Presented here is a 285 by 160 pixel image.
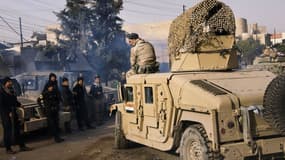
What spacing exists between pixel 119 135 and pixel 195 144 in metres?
2.85

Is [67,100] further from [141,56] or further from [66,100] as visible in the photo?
[141,56]

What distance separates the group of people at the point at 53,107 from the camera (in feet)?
30.4

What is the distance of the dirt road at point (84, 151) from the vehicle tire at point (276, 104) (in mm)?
2617

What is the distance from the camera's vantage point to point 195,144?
6191 millimetres

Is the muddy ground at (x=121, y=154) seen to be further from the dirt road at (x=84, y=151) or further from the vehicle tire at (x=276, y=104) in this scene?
the vehicle tire at (x=276, y=104)

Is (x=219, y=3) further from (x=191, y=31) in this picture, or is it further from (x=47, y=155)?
(x=47, y=155)

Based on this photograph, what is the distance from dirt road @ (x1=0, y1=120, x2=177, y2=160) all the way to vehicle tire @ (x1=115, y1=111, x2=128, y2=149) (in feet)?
0.44

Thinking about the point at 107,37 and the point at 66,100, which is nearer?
the point at 66,100

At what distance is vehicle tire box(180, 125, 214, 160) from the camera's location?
5861mm

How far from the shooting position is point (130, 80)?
8164 mm

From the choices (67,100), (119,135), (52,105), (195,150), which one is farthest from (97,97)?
(195,150)

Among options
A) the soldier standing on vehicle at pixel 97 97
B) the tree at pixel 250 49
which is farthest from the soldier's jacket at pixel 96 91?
the tree at pixel 250 49

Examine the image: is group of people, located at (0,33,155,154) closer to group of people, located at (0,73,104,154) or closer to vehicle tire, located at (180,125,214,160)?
group of people, located at (0,73,104,154)

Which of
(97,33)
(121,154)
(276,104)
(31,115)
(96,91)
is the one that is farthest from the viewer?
(97,33)
